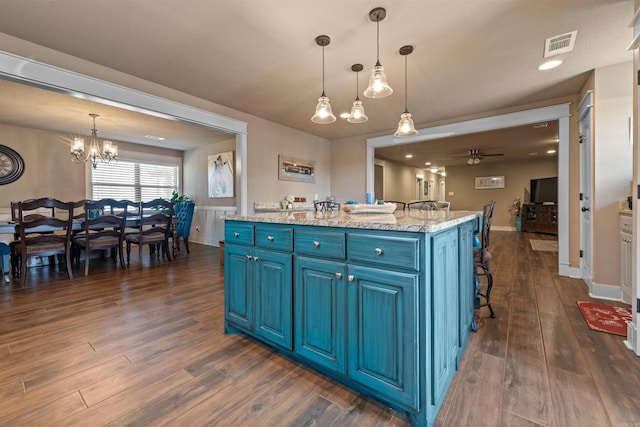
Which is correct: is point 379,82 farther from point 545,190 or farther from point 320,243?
point 545,190

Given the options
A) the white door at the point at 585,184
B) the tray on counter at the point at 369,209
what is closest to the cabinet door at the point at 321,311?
the tray on counter at the point at 369,209

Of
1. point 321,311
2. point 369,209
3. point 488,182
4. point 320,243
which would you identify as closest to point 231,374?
point 321,311

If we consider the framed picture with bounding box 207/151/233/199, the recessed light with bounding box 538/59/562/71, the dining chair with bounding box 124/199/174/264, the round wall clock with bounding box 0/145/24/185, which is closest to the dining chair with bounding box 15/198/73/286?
the dining chair with bounding box 124/199/174/264

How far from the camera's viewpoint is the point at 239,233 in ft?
6.35

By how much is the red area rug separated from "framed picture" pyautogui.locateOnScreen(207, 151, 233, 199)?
571 centimetres

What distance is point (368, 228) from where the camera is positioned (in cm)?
128

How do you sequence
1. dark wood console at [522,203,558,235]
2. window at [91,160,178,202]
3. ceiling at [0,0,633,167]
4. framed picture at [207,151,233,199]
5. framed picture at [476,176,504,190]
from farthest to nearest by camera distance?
framed picture at [476,176,504,190] → dark wood console at [522,203,558,235] → window at [91,160,178,202] → framed picture at [207,151,233,199] → ceiling at [0,0,633,167]

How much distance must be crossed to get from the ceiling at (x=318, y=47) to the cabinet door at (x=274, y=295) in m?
1.89

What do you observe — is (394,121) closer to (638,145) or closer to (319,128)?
(319,128)

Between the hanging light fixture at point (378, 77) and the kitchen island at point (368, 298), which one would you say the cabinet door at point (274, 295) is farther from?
the hanging light fixture at point (378, 77)

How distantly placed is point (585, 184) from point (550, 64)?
164cm

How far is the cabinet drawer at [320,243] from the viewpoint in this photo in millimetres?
1389

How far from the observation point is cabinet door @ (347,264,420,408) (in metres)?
1.18

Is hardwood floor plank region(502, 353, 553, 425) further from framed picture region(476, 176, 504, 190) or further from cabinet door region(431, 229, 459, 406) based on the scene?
framed picture region(476, 176, 504, 190)
